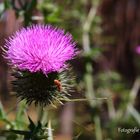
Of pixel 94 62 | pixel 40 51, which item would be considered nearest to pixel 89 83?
pixel 40 51

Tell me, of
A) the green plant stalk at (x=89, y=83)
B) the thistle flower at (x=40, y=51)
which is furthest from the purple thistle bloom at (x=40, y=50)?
the green plant stalk at (x=89, y=83)

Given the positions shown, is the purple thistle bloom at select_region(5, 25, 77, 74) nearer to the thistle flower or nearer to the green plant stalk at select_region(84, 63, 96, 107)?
the thistle flower

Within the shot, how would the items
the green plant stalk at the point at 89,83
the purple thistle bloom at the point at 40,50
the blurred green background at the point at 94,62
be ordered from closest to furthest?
1. the purple thistle bloom at the point at 40,50
2. the blurred green background at the point at 94,62
3. the green plant stalk at the point at 89,83

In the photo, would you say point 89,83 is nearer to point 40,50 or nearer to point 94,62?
point 40,50

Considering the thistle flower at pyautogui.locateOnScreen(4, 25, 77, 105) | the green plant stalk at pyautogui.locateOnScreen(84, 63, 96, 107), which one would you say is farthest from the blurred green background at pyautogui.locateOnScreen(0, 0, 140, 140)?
the thistle flower at pyautogui.locateOnScreen(4, 25, 77, 105)

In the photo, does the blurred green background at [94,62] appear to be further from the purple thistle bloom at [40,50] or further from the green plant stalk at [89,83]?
the purple thistle bloom at [40,50]
